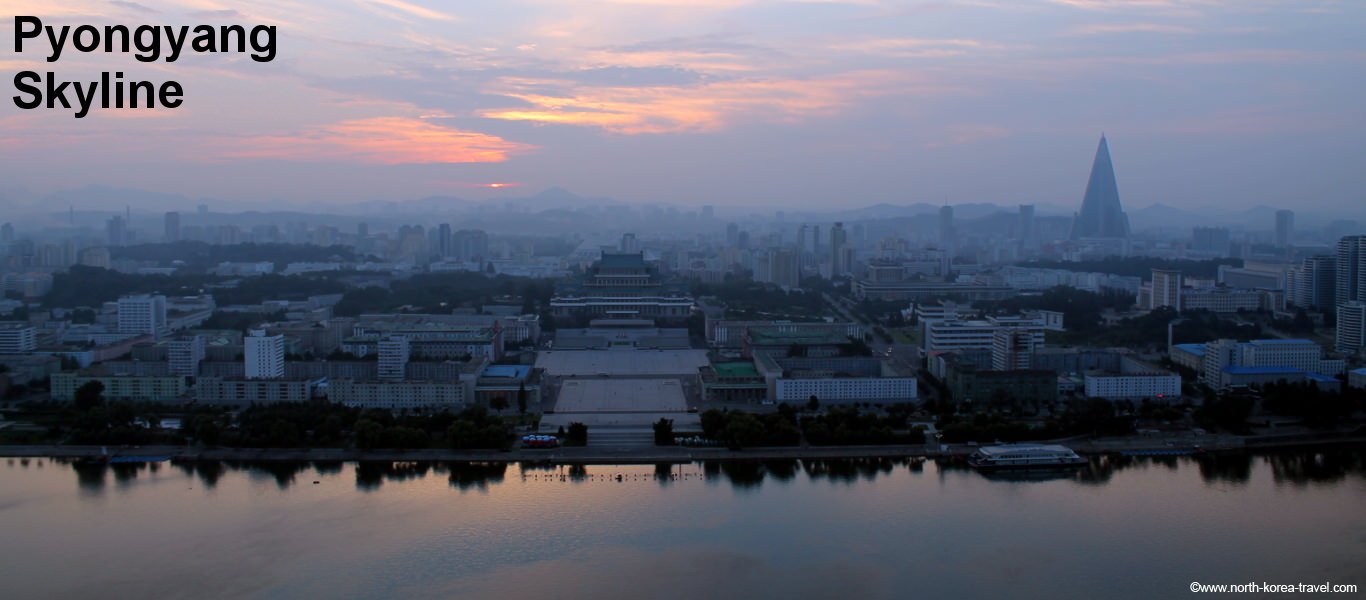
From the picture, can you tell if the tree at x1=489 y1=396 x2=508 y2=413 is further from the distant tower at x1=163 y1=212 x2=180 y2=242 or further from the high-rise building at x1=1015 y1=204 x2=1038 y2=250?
the high-rise building at x1=1015 y1=204 x2=1038 y2=250

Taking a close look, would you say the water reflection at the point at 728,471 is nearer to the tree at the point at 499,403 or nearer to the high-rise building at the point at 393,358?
the tree at the point at 499,403

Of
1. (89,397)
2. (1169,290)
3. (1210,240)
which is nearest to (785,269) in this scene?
(1169,290)

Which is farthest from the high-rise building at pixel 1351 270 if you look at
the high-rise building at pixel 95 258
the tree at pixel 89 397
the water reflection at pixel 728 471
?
the high-rise building at pixel 95 258

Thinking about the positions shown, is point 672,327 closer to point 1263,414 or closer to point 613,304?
point 613,304

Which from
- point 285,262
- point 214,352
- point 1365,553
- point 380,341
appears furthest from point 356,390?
point 285,262

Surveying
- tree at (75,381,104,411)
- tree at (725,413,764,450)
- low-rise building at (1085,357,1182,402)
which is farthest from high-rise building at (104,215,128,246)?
low-rise building at (1085,357,1182,402)

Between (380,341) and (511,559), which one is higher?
(380,341)

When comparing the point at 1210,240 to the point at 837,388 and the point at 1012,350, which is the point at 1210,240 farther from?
the point at 837,388
